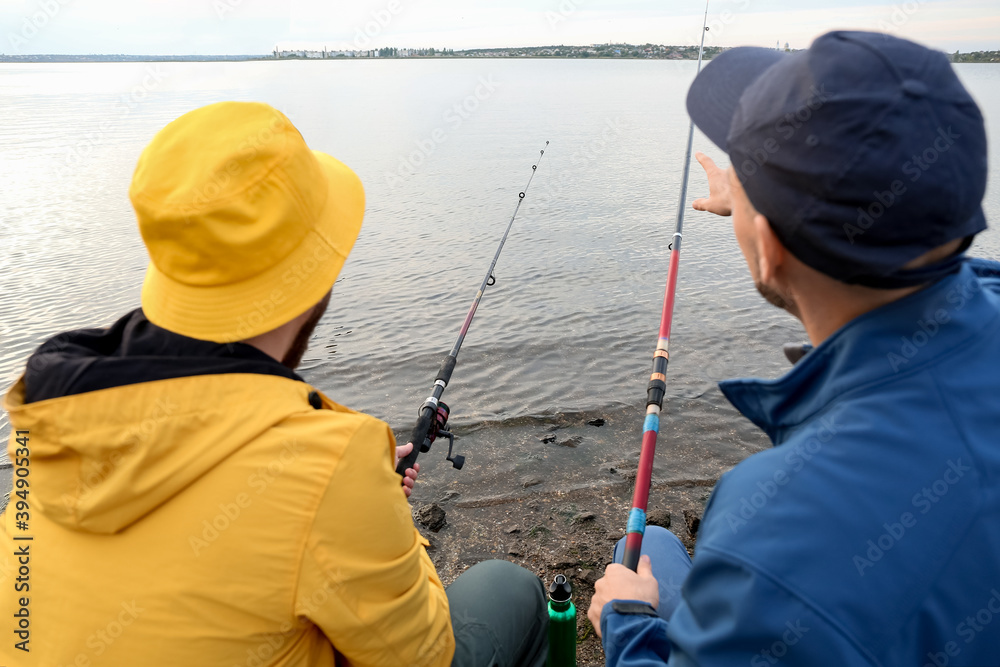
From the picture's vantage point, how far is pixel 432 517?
4047mm

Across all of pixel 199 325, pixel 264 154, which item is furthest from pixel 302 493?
pixel 264 154

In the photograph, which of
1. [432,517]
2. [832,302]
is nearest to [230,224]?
[832,302]

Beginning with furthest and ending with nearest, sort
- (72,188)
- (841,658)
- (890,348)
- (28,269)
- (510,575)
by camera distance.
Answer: (72,188), (28,269), (510,575), (890,348), (841,658)

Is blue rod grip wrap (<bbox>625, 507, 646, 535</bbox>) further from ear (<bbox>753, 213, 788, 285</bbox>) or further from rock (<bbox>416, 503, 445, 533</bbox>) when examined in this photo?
rock (<bbox>416, 503, 445, 533</bbox>)

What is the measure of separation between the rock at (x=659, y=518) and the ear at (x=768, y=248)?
289 centimetres

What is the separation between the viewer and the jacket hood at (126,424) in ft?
4.18

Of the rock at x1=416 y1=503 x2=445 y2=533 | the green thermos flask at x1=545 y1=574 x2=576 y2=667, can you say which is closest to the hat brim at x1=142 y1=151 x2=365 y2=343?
the green thermos flask at x1=545 y1=574 x2=576 y2=667

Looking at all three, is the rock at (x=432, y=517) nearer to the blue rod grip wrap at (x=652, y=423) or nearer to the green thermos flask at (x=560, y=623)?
the green thermos flask at (x=560, y=623)

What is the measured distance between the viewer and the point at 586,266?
31.0ft

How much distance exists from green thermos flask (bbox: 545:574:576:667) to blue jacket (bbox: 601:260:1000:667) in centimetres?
124

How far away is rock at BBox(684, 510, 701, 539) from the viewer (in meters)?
3.86

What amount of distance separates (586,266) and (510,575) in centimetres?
743

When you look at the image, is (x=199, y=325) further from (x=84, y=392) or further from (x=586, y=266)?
(x=586, y=266)

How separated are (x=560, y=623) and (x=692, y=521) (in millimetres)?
1823
